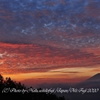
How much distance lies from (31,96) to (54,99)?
77.5 feet

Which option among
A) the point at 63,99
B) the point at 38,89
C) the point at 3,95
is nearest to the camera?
the point at 3,95

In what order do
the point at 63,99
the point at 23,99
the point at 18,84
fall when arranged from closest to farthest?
the point at 23,99
the point at 18,84
the point at 63,99

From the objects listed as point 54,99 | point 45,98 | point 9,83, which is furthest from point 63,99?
point 9,83

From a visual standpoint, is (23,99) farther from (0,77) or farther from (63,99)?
(63,99)

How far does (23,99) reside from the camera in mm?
74438

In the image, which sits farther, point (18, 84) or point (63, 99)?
point (63, 99)

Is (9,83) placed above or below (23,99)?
above

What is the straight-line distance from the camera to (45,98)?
9175 cm

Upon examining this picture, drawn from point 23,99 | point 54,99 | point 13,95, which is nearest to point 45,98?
point 54,99

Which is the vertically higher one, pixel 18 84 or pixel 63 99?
pixel 18 84

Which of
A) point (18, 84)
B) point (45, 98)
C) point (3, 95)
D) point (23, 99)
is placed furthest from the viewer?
point (18, 84)

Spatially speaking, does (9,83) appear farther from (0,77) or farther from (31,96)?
(31,96)

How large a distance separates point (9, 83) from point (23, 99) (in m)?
19.7

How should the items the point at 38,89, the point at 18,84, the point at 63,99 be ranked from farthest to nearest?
the point at 63,99, the point at 18,84, the point at 38,89
